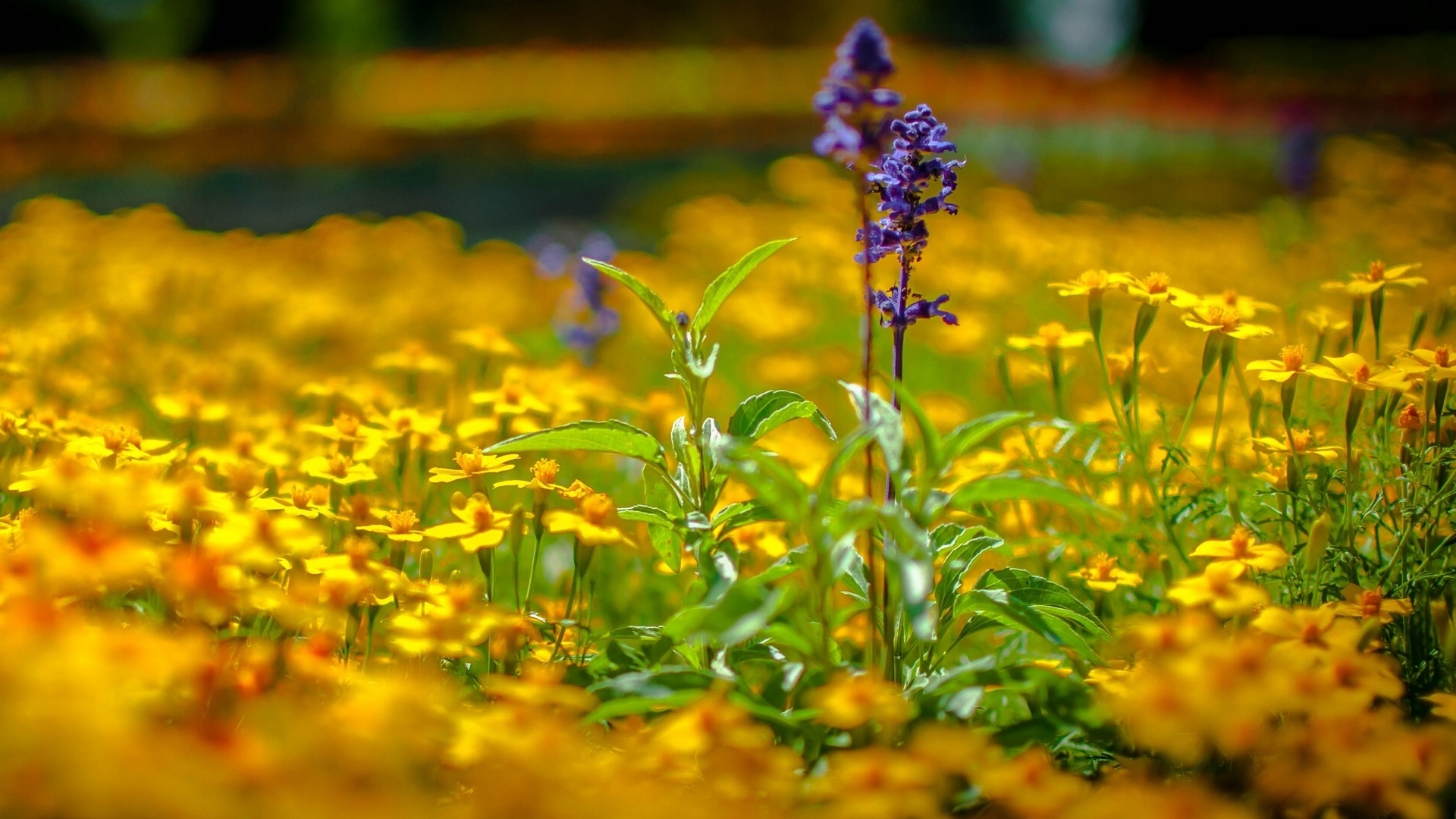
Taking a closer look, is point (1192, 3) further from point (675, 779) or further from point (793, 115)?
point (675, 779)

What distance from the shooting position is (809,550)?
1.49 meters

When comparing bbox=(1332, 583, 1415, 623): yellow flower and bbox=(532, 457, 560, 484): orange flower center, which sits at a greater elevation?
bbox=(532, 457, 560, 484): orange flower center

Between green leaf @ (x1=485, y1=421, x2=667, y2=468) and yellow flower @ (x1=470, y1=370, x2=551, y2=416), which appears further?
yellow flower @ (x1=470, y1=370, x2=551, y2=416)

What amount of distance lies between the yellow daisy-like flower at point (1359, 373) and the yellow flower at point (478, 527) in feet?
3.85

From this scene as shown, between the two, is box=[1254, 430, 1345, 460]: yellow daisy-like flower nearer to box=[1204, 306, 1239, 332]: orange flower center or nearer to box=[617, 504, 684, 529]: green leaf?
box=[1204, 306, 1239, 332]: orange flower center

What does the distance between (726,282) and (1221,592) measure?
761 mm

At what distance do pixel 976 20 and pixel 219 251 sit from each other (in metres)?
22.5

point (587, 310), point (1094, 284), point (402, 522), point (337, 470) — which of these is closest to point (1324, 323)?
point (1094, 284)

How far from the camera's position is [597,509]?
1.68m

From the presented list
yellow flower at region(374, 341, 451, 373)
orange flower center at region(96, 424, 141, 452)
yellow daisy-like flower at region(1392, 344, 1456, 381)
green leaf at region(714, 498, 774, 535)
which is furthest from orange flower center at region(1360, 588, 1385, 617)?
orange flower center at region(96, 424, 141, 452)

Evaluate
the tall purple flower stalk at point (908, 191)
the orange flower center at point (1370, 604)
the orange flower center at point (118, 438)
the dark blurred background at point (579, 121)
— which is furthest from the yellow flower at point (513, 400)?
the dark blurred background at point (579, 121)

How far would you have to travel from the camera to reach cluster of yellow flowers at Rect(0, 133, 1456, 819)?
3.48 feet

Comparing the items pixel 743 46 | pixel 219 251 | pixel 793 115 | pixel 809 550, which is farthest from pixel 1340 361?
pixel 743 46

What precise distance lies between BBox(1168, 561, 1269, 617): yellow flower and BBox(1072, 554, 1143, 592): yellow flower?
0.50ft
